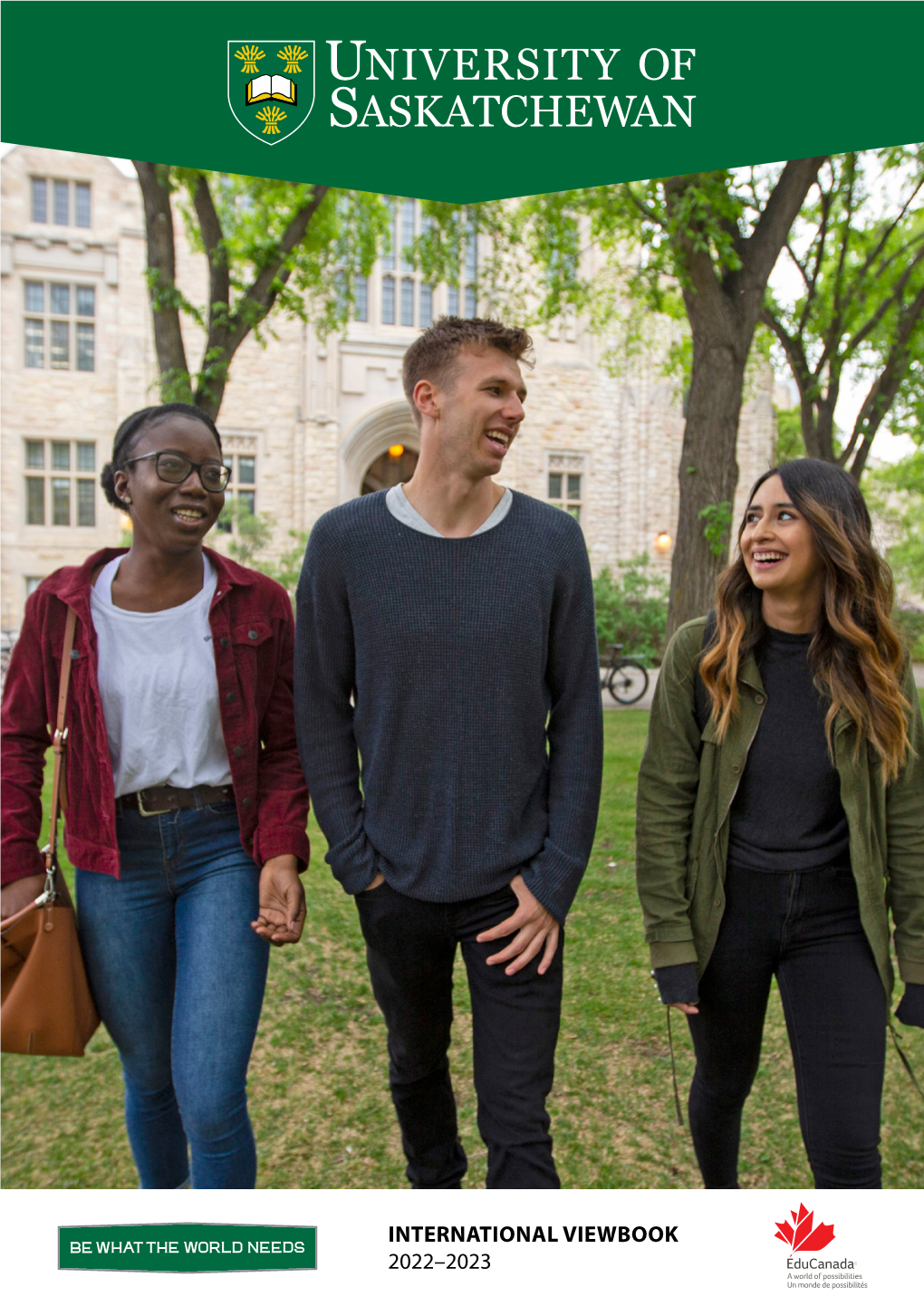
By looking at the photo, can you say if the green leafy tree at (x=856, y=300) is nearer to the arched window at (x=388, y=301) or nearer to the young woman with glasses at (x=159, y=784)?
the young woman with glasses at (x=159, y=784)

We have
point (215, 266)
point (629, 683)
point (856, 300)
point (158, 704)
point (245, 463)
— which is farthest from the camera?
point (245, 463)

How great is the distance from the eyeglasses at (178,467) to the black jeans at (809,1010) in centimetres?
153

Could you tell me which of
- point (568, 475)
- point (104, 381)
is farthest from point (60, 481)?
point (568, 475)

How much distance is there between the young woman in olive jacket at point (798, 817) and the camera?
2.10 metres

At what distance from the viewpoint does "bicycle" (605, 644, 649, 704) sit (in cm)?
1384

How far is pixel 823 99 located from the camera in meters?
2.47

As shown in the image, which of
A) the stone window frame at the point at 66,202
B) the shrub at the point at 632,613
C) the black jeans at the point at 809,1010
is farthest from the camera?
the stone window frame at the point at 66,202

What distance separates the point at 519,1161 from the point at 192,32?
270cm

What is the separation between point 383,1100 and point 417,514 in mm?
2333
